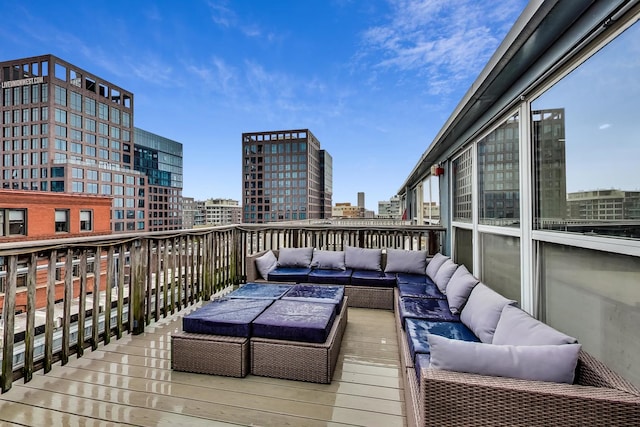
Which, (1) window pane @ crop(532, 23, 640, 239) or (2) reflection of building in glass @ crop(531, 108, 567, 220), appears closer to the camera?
(1) window pane @ crop(532, 23, 640, 239)

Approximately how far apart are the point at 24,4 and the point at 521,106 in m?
32.5

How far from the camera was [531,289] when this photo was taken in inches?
88.6

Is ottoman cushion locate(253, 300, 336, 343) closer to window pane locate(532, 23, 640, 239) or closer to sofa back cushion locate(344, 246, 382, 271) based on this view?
window pane locate(532, 23, 640, 239)

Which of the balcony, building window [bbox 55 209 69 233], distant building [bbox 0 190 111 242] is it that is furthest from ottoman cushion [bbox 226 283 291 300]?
building window [bbox 55 209 69 233]

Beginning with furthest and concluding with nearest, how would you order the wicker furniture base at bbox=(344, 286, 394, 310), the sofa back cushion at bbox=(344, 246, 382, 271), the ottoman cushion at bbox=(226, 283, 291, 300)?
the sofa back cushion at bbox=(344, 246, 382, 271) < the wicker furniture base at bbox=(344, 286, 394, 310) < the ottoman cushion at bbox=(226, 283, 291, 300)

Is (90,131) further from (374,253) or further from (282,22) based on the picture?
(374,253)

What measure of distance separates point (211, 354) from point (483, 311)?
6.66 feet

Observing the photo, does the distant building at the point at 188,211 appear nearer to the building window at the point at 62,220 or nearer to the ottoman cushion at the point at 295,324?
the building window at the point at 62,220

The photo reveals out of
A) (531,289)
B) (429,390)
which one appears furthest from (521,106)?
(429,390)

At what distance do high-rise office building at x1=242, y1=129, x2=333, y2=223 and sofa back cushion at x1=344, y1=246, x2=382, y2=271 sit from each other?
Answer: 5859 centimetres

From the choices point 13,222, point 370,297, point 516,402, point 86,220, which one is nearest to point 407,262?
point 370,297

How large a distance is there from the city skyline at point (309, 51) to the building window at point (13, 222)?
11.7 metres

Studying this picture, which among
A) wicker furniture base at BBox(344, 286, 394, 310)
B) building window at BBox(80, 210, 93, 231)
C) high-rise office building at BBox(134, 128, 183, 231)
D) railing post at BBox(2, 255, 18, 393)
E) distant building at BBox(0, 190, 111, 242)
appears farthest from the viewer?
high-rise office building at BBox(134, 128, 183, 231)

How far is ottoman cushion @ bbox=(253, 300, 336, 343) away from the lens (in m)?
2.29
